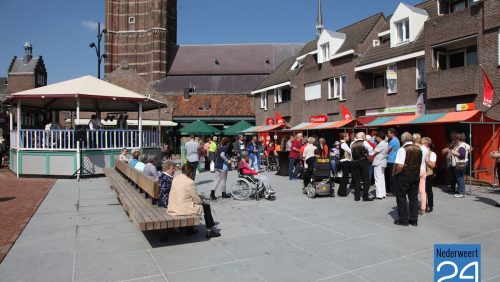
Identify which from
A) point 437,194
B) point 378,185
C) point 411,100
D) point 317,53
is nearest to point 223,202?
point 378,185

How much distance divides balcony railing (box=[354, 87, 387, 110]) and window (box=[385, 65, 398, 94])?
16.8 inches

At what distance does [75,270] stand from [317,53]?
86.4 feet

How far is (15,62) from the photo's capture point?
6456 centimetres

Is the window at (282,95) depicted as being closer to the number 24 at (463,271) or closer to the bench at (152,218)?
the bench at (152,218)

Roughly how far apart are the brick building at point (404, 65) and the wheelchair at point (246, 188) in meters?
9.06

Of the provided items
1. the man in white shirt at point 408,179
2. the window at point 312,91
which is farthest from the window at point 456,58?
the man in white shirt at point 408,179

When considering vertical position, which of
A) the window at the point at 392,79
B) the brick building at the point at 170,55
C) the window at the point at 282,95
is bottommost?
the window at the point at 392,79

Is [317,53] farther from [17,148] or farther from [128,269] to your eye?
[128,269]

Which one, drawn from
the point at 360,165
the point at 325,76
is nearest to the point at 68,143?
the point at 360,165

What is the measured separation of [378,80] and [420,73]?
186 inches

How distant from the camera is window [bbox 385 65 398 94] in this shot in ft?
67.4

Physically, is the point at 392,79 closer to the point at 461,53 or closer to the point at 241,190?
the point at 461,53

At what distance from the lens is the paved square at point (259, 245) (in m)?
4.83

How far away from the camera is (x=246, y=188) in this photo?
33.2ft
